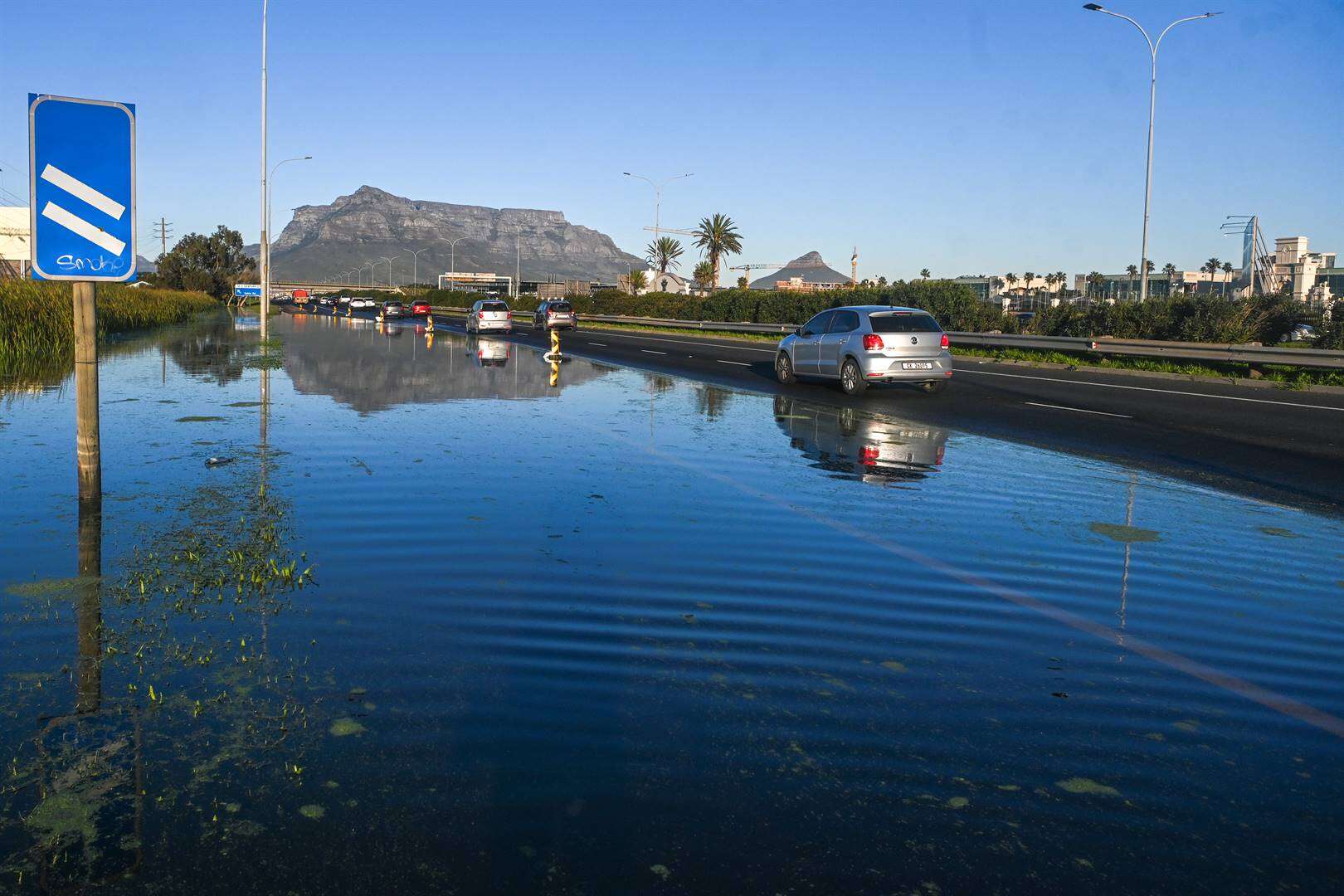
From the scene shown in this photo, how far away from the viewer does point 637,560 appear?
7.34m

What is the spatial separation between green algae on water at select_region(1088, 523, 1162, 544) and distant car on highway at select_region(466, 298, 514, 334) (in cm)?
4275

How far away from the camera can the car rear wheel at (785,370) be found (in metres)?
23.6

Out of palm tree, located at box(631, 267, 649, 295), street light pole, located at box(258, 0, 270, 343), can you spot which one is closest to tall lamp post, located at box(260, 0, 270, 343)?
street light pole, located at box(258, 0, 270, 343)

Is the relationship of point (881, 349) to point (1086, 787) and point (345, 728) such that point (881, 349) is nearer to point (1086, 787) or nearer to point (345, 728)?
point (1086, 787)

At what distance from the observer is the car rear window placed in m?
21.1

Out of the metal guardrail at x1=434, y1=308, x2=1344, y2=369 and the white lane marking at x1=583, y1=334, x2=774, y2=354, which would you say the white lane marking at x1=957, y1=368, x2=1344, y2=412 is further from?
the white lane marking at x1=583, y1=334, x2=774, y2=354

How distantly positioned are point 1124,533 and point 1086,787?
5038 mm

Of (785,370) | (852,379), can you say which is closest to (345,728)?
(852,379)

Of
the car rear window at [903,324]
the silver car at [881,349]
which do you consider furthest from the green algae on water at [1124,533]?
the car rear window at [903,324]

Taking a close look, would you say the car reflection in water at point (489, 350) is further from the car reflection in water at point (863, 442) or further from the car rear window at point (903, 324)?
the car reflection in water at point (863, 442)

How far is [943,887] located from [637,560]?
426 cm

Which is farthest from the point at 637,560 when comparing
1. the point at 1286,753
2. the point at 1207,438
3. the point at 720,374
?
the point at 720,374

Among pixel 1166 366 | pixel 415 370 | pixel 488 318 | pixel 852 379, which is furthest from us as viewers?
pixel 488 318

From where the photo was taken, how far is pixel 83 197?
7.93 m
